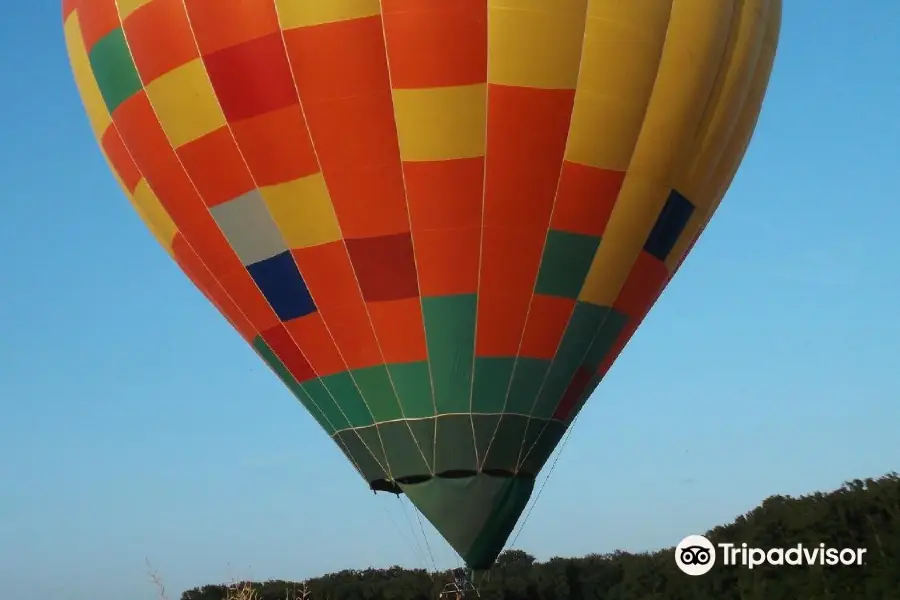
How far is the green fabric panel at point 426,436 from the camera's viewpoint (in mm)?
8531

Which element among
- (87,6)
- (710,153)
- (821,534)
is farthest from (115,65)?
(821,534)

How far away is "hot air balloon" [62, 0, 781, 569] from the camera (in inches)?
324

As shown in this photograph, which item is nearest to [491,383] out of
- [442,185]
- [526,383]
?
[526,383]

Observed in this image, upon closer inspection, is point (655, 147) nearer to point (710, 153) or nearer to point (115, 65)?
point (710, 153)

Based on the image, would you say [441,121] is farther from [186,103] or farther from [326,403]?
[326,403]

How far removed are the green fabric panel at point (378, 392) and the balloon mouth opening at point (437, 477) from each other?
545mm

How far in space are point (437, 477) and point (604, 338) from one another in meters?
1.95

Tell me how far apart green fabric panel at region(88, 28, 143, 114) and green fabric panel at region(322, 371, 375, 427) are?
318 centimetres

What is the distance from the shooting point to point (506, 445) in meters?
8.62

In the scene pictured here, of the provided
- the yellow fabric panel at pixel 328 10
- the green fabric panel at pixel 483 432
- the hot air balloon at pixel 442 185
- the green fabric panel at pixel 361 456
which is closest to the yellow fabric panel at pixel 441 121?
the hot air balloon at pixel 442 185

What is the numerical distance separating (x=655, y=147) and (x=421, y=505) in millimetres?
3641

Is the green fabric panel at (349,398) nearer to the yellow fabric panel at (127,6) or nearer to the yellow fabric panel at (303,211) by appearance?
the yellow fabric panel at (303,211)

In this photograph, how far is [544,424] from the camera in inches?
348

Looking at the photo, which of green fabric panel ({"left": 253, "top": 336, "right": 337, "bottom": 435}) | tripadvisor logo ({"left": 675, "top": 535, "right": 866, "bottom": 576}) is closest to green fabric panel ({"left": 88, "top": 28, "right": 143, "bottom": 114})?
green fabric panel ({"left": 253, "top": 336, "right": 337, "bottom": 435})
